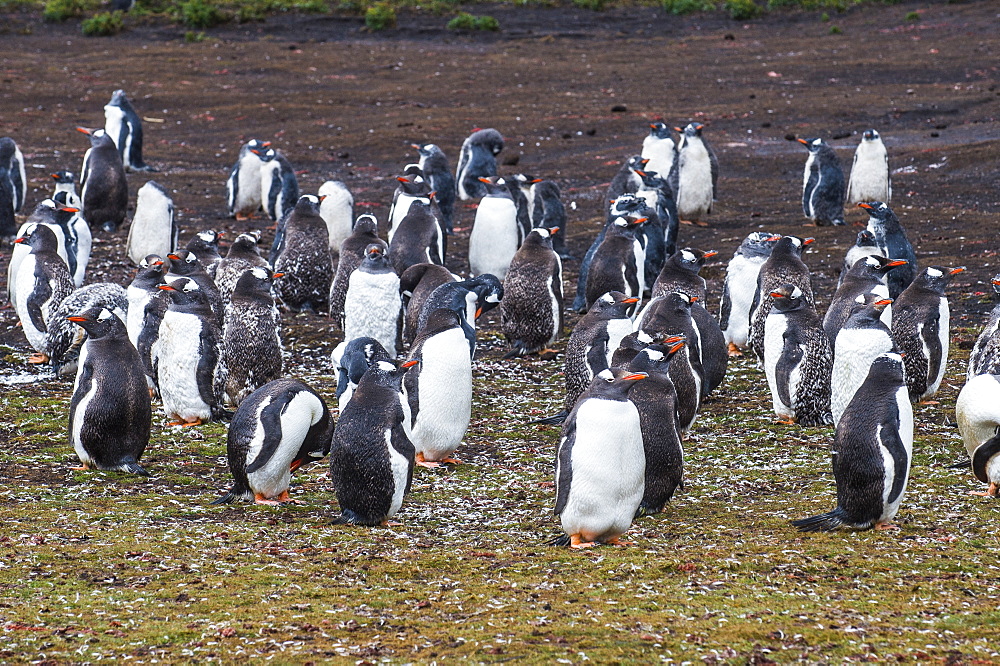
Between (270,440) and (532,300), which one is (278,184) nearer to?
(532,300)

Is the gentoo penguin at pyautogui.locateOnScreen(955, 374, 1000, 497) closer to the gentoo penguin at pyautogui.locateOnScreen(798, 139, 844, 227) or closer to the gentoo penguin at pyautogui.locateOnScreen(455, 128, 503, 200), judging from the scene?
the gentoo penguin at pyautogui.locateOnScreen(798, 139, 844, 227)

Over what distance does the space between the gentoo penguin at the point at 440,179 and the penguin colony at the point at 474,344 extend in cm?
137

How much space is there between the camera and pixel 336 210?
646 inches

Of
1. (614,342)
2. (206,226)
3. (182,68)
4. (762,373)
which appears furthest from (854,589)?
(182,68)

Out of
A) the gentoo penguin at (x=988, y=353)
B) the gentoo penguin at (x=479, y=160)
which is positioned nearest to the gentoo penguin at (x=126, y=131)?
the gentoo penguin at (x=479, y=160)

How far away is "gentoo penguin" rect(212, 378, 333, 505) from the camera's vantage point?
7.45m

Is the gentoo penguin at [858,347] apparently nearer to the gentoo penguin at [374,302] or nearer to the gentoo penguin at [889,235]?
the gentoo penguin at [889,235]

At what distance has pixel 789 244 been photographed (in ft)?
36.9

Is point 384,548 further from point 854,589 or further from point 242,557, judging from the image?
point 854,589

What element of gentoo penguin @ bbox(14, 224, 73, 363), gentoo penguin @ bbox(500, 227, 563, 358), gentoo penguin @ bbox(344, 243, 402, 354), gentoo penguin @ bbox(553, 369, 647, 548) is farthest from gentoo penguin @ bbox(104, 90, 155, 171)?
gentoo penguin @ bbox(553, 369, 647, 548)

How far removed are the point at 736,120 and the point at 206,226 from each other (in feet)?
41.4

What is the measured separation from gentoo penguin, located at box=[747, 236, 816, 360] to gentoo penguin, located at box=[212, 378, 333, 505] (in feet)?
15.1

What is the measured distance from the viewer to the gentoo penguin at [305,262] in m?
13.0

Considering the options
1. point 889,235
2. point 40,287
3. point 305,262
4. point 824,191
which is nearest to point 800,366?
point 889,235
